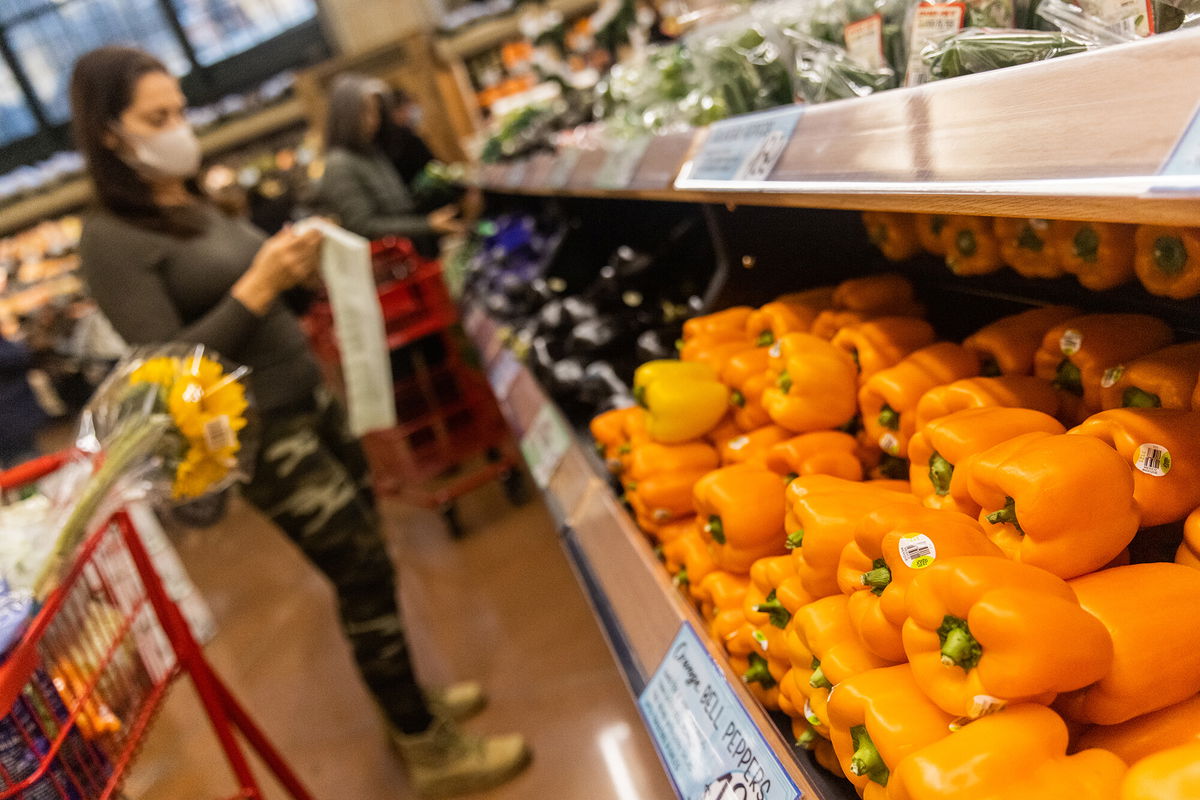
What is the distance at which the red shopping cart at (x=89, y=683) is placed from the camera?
110 centimetres

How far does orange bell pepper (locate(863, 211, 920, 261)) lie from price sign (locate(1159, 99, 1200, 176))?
0.99 meters

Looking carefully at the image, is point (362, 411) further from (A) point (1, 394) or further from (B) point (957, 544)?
(A) point (1, 394)

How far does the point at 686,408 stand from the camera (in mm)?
1505

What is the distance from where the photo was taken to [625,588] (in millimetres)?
1396

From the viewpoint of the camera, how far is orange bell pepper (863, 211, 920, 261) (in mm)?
1473

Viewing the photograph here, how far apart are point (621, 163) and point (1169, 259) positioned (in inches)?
38.8

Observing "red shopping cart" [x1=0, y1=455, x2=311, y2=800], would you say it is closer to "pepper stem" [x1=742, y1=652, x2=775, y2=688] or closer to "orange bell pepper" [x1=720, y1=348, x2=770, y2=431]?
"pepper stem" [x1=742, y1=652, x2=775, y2=688]

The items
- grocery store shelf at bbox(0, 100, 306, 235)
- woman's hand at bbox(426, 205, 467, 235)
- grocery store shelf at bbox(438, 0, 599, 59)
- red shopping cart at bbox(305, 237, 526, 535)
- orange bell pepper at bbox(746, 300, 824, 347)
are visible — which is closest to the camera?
orange bell pepper at bbox(746, 300, 824, 347)

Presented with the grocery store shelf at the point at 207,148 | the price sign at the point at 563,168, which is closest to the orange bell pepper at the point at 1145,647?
the price sign at the point at 563,168

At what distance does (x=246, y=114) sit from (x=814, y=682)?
10.2 m

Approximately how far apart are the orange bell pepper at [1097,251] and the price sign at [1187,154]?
1.90ft

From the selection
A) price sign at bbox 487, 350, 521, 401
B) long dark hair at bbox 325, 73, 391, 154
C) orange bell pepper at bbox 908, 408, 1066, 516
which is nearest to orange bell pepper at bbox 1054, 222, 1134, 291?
orange bell pepper at bbox 908, 408, 1066, 516

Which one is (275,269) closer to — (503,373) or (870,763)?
(503,373)

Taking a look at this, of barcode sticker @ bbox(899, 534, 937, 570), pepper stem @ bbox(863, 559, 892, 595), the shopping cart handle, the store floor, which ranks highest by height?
the shopping cart handle
